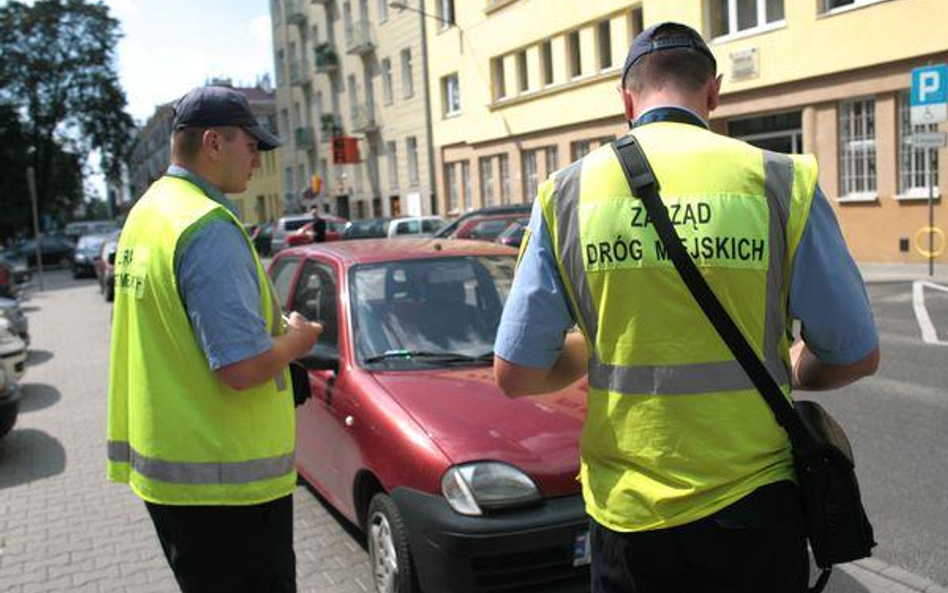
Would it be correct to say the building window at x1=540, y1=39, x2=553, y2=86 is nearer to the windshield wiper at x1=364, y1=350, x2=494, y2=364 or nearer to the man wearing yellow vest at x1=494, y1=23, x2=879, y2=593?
the windshield wiper at x1=364, y1=350, x2=494, y2=364

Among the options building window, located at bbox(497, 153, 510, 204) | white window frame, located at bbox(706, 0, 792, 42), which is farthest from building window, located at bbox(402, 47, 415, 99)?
white window frame, located at bbox(706, 0, 792, 42)

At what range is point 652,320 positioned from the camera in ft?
6.09

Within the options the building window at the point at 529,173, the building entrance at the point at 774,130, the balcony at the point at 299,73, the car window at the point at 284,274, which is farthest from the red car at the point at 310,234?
the balcony at the point at 299,73

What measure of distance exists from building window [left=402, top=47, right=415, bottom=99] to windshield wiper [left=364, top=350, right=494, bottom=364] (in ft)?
119

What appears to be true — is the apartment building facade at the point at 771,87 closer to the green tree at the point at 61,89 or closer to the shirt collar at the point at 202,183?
the shirt collar at the point at 202,183

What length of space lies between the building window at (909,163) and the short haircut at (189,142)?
1820 cm

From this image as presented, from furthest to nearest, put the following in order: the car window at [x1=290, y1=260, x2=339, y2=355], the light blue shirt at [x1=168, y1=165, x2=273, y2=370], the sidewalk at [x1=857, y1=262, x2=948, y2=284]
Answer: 1. the sidewalk at [x1=857, y1=262, x2=948, y2=284]
2. the car window at [x1=290, y1=260, x2=339, y2=355]
3. the light blue shirt at [x1=168, y1=165, x2=273, y2=370]

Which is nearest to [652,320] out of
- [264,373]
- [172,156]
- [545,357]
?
[545,357]

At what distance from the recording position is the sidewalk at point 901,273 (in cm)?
1638

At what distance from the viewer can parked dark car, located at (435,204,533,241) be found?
57.1 ft

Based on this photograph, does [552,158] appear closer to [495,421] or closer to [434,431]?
[495,421]

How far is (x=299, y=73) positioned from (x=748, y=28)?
36.8 m

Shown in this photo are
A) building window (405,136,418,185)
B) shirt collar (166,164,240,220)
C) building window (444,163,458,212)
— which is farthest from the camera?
building window (405,136,418,185)

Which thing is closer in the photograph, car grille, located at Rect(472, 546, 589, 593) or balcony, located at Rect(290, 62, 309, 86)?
A: car grille, located at Rect(472, 546, 589, 593)
